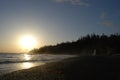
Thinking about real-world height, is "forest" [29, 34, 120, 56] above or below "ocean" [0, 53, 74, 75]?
above

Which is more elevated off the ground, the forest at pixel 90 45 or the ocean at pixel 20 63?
the forest at pixel 90 45

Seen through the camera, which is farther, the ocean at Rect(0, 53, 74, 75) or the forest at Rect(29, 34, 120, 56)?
the forest at Rect(29, 34, 120, 56)

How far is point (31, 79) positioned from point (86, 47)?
114886mm

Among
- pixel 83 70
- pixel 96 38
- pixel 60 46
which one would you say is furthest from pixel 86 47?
pixel 83 70

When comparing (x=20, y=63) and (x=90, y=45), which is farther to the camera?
(x=90, y=45)

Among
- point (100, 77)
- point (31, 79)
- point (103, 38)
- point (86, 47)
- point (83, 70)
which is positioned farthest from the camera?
point (86, 47)

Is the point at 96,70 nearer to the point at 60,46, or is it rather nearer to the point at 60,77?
the point at 60,77

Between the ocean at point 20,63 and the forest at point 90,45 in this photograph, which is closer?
the ocean at point 20,63

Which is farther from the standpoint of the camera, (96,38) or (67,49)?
(67,49)

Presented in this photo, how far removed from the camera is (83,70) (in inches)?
689

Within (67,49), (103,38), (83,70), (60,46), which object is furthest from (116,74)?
(60,46)

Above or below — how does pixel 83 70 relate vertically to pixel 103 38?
below

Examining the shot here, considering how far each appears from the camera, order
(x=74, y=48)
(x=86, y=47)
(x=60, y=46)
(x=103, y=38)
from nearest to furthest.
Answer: (x=103, y=38)
(x=86, y=47)
(x=74, y=48)
(x=60, y=46)

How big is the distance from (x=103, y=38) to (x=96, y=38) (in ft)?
26.4
